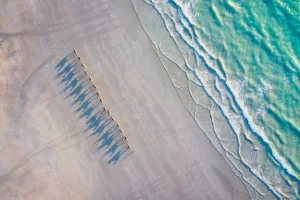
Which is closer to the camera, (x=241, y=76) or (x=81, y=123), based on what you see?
(x=81, y=123)

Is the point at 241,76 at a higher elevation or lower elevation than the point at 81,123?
lower

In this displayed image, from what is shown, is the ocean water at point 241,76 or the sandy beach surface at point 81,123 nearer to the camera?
the sandy beach surface at point 81,123

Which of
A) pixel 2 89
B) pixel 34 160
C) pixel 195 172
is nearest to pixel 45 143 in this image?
Answer: pixel 34 160

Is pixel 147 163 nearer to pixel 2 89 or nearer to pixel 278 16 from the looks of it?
pixel 2 89

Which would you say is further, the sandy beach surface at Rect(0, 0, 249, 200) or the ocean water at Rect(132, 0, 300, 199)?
the ocean water at Rect(132, 0, 300, 199)
